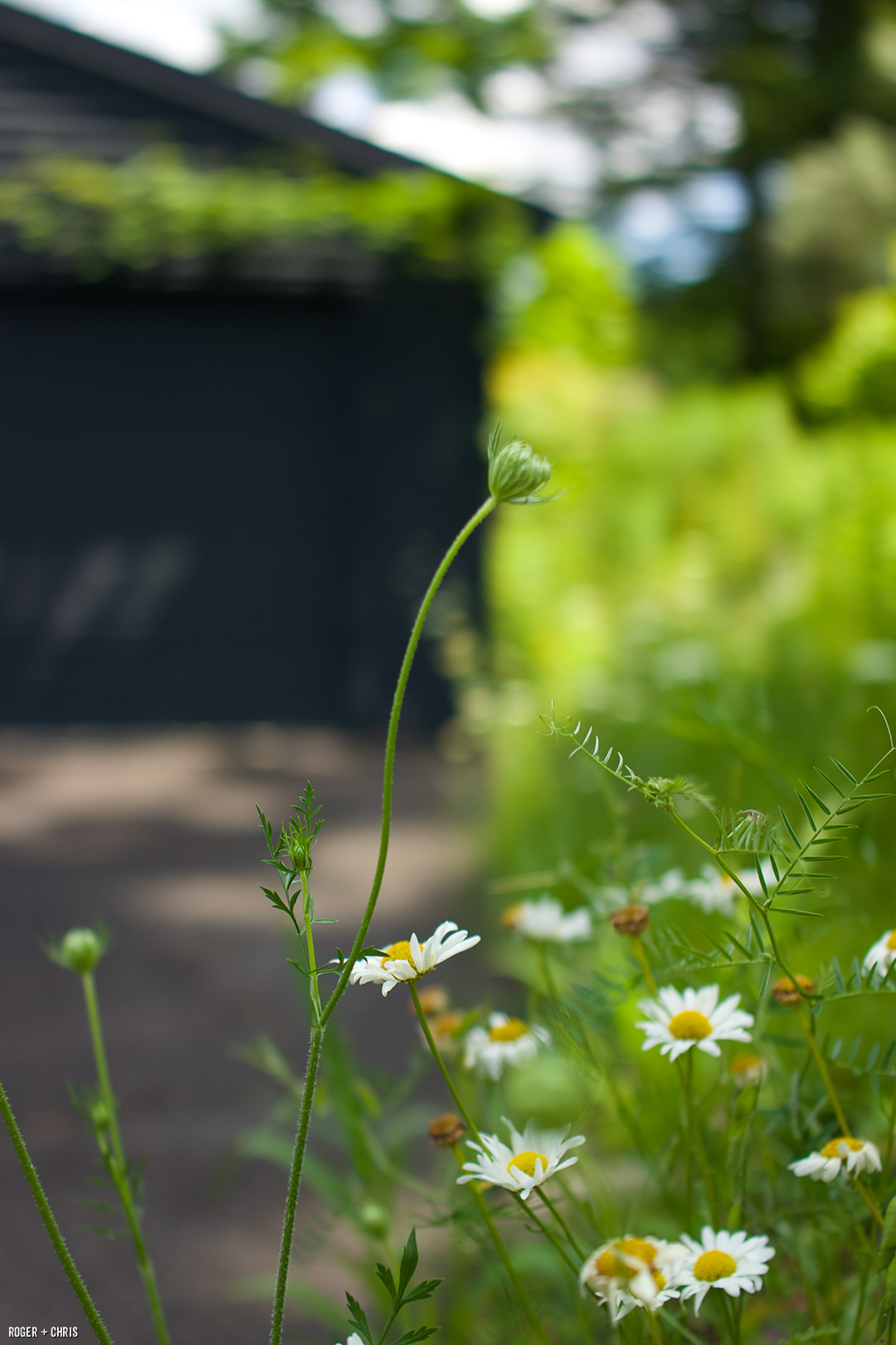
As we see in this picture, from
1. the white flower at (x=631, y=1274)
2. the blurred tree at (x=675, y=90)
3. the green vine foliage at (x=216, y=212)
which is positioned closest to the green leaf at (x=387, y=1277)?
the white flower at (x=631, y=1274)

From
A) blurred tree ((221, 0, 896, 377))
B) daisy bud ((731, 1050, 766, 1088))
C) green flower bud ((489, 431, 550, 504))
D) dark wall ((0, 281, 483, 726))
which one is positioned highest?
blurred tree ((221, 0, 896, 377))

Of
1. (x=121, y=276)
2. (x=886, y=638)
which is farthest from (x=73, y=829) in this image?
(x=886, y=638)

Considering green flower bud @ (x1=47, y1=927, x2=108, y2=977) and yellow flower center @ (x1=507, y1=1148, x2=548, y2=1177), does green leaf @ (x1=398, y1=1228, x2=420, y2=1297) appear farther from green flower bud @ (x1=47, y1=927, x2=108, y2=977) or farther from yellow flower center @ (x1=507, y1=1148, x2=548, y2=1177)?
green flower bud @ (x1=47, y1=927, x2=108, y2=977)

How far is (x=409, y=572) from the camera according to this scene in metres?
6.79

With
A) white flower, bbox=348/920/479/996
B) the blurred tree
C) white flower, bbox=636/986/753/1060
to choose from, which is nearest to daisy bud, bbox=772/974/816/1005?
white flower, bbox=636/986/753/1060

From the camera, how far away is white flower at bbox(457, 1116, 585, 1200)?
2.24 ft

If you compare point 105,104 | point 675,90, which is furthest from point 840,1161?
point 675,90

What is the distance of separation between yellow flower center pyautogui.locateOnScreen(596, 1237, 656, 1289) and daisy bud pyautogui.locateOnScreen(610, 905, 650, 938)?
218 millimetres

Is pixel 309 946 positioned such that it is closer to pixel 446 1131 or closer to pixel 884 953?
pixel 446 1131

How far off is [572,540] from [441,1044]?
278cm

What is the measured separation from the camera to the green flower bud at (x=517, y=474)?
0.67m

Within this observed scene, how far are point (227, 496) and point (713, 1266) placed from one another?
6.46 m

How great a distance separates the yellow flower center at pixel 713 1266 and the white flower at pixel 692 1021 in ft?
0.40

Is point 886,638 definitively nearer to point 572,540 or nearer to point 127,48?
point 572,540
